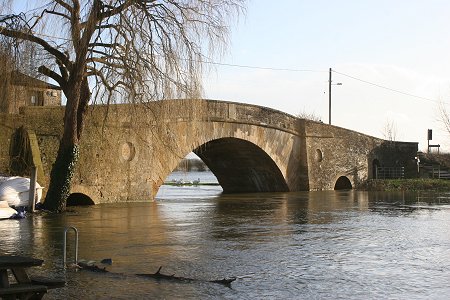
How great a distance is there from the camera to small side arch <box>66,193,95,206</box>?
19.9 meters

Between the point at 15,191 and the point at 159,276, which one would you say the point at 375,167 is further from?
the point at 159,276

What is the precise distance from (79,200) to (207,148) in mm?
9701

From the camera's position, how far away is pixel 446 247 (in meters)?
10.2

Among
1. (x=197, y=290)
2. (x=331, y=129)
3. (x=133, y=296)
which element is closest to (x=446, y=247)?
(x=197, y=290)

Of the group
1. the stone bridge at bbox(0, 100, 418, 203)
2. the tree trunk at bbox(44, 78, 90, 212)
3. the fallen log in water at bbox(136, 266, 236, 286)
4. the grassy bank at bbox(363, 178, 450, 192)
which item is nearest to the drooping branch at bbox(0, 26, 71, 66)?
the tree trunk at bbox(44, 78, 90, 212)

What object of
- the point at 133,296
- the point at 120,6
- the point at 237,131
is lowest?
the point at 133,296

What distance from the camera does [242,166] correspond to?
104 ft

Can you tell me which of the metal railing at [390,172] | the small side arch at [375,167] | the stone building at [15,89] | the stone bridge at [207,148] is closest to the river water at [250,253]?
the stone bridge at [207,148]

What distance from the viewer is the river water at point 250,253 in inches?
262

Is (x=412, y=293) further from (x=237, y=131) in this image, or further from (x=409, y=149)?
(x=409, y=149)

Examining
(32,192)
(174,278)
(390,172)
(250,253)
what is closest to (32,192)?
(32,192)

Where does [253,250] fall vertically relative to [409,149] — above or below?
below

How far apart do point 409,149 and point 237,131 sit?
18.2m

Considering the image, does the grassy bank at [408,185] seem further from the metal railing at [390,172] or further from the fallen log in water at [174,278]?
the fallen log in water at [174,278]
